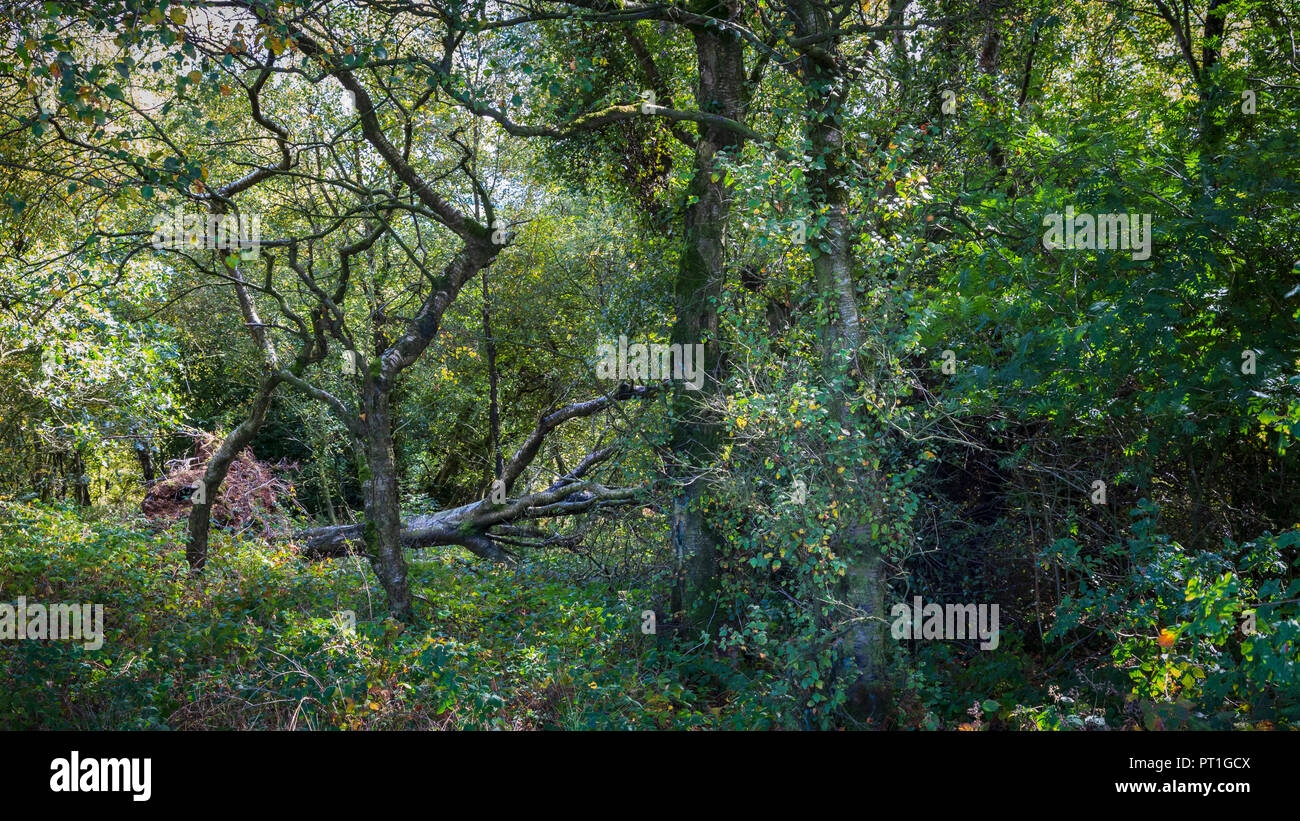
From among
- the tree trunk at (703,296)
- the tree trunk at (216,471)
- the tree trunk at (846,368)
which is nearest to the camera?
the tree trunk at (846,368)

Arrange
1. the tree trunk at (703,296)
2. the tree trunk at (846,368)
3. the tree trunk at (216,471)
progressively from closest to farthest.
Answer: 1. the tree trunk at (846,368)
2. the tree trunk at (703,296)
3. the tree trunk at (216,471)

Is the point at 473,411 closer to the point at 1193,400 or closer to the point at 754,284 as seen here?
the point at 754,284

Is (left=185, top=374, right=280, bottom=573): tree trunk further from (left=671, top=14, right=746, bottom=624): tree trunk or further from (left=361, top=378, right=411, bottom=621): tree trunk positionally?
(left=671, top=14, right=746, bottom=624): tree trunk

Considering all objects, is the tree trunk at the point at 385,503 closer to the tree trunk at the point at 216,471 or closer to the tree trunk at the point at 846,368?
the tree trunk at the point at 216,471

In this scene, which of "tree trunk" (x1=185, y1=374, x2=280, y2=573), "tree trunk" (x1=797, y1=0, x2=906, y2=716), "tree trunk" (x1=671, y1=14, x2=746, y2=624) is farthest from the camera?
"tree trunk" (x1=185, y1=374, x2=280, y2=573)

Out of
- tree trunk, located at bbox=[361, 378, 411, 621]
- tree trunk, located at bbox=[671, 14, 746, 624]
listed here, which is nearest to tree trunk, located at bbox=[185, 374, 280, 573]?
tree trunk, located at bbox=[361, 378, 411, 621]

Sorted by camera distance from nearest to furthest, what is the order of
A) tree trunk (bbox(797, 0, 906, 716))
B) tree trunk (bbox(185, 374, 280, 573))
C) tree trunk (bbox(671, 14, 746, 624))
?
tree trunk (bbox(797, 0, 906, 716)) → tree trunk (bbox(671, 14, 746, 624)) → tree trunk (bbox(185, 374, 280, 573))

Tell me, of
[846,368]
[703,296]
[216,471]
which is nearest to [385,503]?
[216,471]

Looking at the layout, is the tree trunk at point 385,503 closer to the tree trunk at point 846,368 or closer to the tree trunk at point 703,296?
the tree trunk at point 703,296

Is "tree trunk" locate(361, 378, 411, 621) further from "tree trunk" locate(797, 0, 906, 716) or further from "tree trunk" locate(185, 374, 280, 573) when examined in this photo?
"tree trunk" locate(797, 0, 906, 716)

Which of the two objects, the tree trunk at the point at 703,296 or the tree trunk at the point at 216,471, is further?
the tree trunk at the point at 216,471

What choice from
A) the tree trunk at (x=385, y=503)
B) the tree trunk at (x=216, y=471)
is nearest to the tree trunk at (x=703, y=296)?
the tree trunk at (x=385, y=503)

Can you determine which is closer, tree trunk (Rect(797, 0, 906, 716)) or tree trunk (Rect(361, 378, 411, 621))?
tree trunk (Rect(797, 0, 906, 716))

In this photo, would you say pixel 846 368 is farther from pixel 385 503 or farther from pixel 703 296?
pixel 385 503
